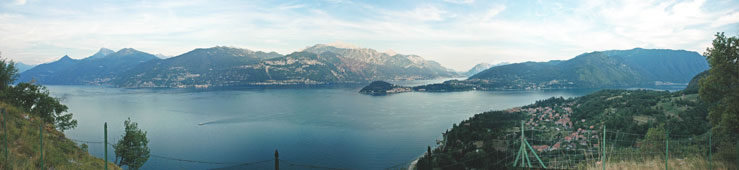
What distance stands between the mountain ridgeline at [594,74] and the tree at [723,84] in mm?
105424

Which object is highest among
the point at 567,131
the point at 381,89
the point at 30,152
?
the point at 30,152

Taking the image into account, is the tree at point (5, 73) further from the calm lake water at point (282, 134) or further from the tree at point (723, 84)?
the tree at point (723, 84)

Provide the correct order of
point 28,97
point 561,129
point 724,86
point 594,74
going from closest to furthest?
point 724,86 < point 28,97 < point 561,129 < point 594,74

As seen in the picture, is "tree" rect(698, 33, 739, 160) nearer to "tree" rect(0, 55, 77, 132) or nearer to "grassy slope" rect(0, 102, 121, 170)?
"grassy slope" rect(0, 102, 121, 170)

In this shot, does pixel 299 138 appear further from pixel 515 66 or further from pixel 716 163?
pixel 515 66

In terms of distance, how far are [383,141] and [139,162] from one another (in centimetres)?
2142

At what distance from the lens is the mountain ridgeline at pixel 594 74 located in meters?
130

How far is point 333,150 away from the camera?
1211 inches

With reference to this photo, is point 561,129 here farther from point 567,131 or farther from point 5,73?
point 5,73

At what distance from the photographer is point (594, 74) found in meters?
144

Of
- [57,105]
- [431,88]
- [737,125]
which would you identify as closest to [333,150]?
[57,105]

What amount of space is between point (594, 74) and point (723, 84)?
157 metres

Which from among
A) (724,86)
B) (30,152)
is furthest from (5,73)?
(724,86)

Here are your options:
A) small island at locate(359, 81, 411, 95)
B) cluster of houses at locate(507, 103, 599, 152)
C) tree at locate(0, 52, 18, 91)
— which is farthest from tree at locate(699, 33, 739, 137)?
small island at locate(359, 81, 411, 95)
